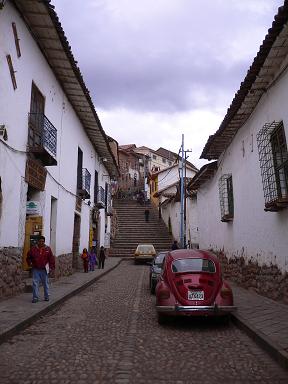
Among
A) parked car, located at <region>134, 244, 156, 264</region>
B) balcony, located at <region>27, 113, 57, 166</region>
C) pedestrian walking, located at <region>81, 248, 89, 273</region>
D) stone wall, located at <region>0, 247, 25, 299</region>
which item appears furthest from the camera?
parked car, located at <region>134, 244, 156, 264</region>

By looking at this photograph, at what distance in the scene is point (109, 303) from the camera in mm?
10086

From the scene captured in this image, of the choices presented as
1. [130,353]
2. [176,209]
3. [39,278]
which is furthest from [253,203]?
[176,209]

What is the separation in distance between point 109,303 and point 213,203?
8283mm

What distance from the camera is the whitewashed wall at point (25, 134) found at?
363 inches

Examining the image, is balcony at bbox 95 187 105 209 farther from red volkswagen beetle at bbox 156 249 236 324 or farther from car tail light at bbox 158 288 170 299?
car tail light at bbox 158 288 170 299

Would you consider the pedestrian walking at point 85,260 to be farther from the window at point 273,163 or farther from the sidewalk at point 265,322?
the window at point 273,163

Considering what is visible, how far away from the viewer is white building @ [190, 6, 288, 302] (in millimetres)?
8570

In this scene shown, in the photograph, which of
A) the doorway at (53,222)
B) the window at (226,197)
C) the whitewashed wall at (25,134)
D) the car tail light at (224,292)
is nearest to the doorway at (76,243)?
the whitewashed wall at (25,134)

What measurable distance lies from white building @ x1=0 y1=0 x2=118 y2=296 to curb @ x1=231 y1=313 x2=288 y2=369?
207 inches

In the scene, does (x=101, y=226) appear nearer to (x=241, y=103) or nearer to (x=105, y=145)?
(x=105, y=145)

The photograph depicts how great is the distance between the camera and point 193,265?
7.88m

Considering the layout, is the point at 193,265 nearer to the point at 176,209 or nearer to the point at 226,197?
the point at 226,197

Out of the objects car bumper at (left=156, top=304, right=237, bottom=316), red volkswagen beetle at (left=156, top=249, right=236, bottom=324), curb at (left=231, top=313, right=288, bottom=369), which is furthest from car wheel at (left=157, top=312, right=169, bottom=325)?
curb at (left=231, top=313, right=288, bottom=369)

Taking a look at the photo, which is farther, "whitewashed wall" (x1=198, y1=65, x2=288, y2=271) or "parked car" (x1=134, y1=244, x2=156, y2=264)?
"parked car" (x1=134, y1=244, x2=156, y2=264)
